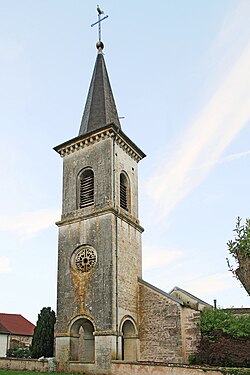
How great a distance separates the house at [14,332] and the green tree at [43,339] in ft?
43.4

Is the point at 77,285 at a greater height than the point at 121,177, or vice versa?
the point at 121,177

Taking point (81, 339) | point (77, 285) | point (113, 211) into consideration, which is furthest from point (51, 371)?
point (113, 211)

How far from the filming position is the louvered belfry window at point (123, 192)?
21.8 m

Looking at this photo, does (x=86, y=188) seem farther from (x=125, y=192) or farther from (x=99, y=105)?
(x=99, y=105)

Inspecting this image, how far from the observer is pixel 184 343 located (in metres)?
18.2

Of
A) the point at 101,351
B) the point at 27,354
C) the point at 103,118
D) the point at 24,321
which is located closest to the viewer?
the point at 101,351

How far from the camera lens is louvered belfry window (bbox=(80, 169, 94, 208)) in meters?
21.4

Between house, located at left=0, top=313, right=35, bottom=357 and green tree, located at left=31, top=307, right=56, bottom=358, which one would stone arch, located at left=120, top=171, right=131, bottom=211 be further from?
house, located at left=0, top=313, right=35, bottom=357

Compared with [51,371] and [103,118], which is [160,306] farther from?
[103,118]

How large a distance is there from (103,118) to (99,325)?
1148 cm

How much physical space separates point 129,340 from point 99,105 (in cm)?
1338

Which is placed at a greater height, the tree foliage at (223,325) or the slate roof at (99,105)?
the slate roof at (99,105)

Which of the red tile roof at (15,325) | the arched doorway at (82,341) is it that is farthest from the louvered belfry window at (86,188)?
the red tile roof at (15,325)

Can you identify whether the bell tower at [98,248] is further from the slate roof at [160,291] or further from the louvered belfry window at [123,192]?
the slate roof at [160,291]
